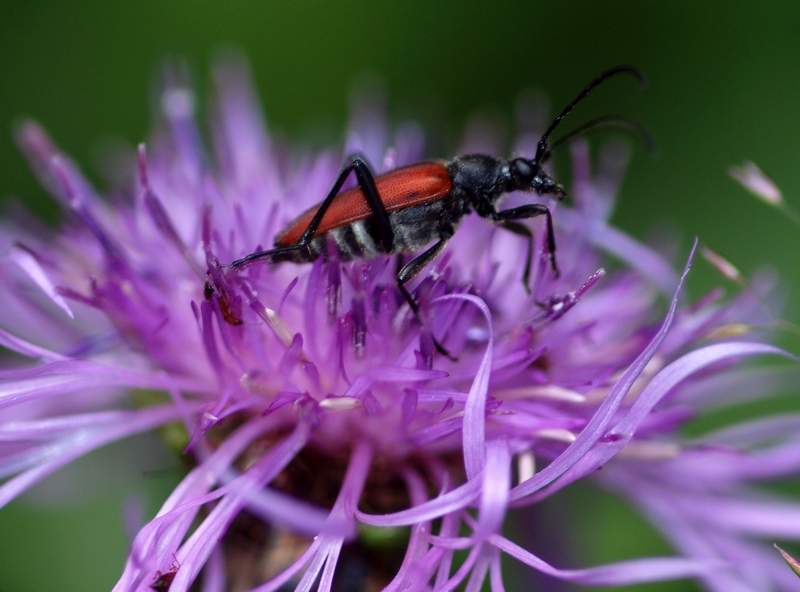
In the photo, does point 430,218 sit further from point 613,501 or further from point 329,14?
point 329,14

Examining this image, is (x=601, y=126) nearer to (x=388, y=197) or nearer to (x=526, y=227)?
(x=526, y=227)

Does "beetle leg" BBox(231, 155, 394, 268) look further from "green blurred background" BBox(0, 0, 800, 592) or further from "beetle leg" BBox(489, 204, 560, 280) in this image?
"green blurred background" BBox(0, 0, 800, 592)

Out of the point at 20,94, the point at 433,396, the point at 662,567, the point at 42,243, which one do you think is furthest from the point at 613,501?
the point at 20,94

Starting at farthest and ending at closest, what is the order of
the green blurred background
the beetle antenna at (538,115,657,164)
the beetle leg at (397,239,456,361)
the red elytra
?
the green blurred background → the beetle antenna at (538,115,657,164) → the red elytra → the beetle leg at (397,239,456,361)

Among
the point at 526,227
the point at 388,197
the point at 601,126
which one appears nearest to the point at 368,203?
the point at 388,197

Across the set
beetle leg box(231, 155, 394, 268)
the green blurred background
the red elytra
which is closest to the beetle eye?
the red elytra

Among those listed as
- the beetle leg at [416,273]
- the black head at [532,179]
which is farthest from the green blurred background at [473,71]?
the beetle leg at [416,273]
